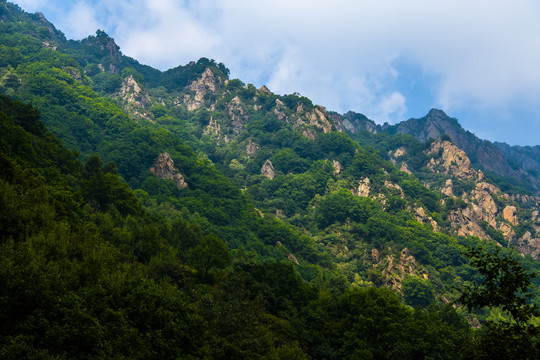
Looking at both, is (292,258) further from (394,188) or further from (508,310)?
(508,310)

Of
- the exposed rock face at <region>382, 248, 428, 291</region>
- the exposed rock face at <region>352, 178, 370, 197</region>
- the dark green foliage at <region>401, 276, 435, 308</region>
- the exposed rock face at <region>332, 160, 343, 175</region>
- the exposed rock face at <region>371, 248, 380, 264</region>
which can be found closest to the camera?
the dark green foliage at <region>401, 276, 435, 308</region>

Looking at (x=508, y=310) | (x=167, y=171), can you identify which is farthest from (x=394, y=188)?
(x=508, y=310)

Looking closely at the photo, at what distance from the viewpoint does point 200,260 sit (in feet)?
246

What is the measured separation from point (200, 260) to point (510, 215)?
16886 centimetres

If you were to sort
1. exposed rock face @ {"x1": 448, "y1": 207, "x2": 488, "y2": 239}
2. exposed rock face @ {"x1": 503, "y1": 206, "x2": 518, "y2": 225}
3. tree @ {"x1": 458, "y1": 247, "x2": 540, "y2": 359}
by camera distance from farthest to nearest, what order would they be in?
1. exposed rock face @ {"x1": 503, "y1": 206, "x2": 518, "y2": 225}
2. exposed rock face @ {"x1": 448, "y1": 207, "x2": 488, "y2": 239}
3. tree @ {"x1": 458, "y1": 247, "x2": 540, "y2": 359}

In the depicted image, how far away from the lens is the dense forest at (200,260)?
35.3 m

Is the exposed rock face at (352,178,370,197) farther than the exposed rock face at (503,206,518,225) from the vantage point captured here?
No

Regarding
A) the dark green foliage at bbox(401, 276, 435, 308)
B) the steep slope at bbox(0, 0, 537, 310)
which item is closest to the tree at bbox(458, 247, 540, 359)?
the steep slope at bbox(0, 0, 537, 310)

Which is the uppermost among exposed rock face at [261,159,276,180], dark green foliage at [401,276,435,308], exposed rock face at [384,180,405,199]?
exposed rock face at [384,180,405,199]

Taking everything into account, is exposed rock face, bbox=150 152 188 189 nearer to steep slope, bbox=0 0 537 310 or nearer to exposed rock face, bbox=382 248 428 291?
steep slope, bbox=0 0 537 310

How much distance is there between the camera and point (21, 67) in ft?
559

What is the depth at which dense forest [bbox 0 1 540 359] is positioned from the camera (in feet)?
116

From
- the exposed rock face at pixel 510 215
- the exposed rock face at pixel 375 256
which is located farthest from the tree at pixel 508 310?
the exposed rock face at pixel 510 215

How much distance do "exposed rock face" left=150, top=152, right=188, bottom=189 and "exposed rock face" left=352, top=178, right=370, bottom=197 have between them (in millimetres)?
74314
